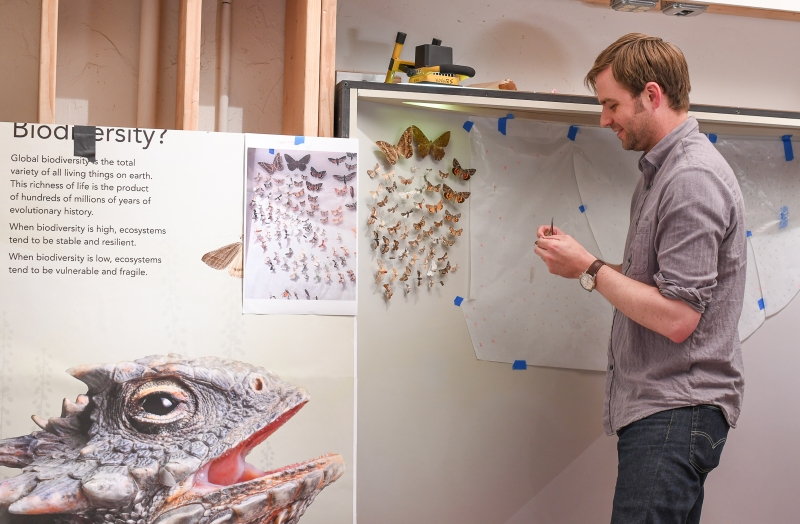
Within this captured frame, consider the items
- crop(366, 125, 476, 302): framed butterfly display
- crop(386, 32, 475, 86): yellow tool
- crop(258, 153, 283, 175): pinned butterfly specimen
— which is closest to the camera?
crop(258, 153, 283, 175): pinned butterfly specimen

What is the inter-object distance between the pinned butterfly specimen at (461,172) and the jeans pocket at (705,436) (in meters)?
1.04

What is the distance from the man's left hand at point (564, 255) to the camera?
1655 mm

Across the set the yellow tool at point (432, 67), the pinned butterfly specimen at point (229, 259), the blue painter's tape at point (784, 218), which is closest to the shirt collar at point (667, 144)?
the yellow tool at point (432, 67)

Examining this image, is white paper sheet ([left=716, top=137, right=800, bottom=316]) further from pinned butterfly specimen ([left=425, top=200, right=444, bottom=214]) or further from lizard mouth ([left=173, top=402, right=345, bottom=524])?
lizard mouth ([left=173, top=402, right=345, bottom=524])

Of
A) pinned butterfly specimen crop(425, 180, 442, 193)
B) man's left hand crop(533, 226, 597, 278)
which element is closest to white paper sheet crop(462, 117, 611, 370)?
pinned butterfly specimen crop(425, 180, 442, 193)

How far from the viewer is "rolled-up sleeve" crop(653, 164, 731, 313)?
57.2 inches

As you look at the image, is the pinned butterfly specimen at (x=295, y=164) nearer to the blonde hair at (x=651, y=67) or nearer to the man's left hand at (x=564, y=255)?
the man's left hand at (x=564, y=255)

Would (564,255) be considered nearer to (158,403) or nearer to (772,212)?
(158,403)

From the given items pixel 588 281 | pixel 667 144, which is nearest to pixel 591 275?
pixel 588 281

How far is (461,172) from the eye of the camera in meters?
2.27

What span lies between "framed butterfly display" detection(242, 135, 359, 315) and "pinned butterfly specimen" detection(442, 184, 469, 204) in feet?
1.94

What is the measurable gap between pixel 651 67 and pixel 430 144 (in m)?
0.78

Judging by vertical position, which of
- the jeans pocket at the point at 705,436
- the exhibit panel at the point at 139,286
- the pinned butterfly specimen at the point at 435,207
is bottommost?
the jeans pocket at the point at 705,436

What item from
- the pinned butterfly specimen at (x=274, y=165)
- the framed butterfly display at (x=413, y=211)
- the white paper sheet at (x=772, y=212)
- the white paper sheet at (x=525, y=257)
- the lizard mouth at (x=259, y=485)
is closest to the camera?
the lizard mouth at (x=259, y=485)
